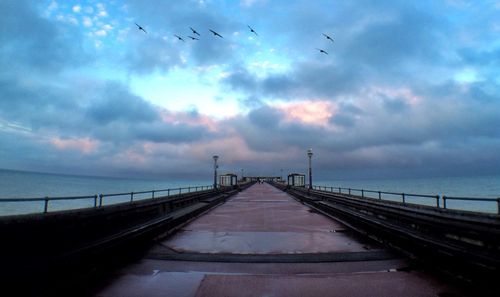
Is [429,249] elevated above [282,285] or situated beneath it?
elevated above

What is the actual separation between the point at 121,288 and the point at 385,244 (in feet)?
22.4

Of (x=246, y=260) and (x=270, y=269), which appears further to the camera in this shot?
(x=246, y=260)

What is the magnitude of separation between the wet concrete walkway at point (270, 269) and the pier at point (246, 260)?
0.02 meters

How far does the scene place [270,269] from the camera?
6805 millimetres

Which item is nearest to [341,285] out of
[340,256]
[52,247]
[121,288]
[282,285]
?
[282,285]

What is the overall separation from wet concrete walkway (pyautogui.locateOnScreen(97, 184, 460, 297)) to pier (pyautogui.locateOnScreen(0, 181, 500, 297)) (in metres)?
0.02

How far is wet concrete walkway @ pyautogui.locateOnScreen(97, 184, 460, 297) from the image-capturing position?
215 inches

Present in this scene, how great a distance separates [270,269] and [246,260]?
842 mm

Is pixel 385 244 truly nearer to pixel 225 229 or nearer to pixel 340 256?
pixel 340 256

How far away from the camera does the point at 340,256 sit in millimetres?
7844

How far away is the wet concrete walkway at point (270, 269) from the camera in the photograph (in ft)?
17.9

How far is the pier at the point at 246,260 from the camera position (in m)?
5.40

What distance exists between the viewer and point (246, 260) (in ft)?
24.5

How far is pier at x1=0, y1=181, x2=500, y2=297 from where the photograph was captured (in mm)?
5402
